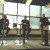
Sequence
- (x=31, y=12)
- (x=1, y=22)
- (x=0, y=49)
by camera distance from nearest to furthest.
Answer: (x=0, y=49) → (x=1, y=22) → (x=31, y=12)

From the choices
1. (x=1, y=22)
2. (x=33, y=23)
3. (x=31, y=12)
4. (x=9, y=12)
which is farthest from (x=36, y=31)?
(x=1, y=22)

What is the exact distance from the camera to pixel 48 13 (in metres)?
8.86

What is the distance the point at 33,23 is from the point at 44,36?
256cm

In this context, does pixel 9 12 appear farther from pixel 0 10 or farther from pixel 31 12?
pixel 31 12

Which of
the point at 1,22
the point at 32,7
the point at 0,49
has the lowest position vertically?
the point at 0,49

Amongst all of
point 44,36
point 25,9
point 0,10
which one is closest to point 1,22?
point 44,36

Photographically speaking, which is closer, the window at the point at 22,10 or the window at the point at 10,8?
the window at the point at 10,8

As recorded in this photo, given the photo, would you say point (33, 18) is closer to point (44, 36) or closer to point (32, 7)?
point (32, 7)

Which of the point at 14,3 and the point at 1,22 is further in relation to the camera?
the point at 14,3

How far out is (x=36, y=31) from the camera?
29.2 feet

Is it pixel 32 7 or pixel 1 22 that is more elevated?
pixel 32 7

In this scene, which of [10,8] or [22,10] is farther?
[22,10]

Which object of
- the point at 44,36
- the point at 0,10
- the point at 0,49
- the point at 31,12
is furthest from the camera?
the point at 31,12

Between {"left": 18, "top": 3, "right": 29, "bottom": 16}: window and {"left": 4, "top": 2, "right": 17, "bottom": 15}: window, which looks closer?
{"left": 4, "top": 2, "right": 17, "bottom": 15}: window
